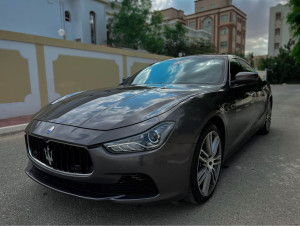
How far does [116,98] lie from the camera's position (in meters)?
2.45

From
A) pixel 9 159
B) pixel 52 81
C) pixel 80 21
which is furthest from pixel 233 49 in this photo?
pixel 9 159

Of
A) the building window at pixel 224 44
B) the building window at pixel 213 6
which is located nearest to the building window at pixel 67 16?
the building window at pixel 224 44

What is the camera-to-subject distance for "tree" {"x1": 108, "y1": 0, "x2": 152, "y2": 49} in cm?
2030

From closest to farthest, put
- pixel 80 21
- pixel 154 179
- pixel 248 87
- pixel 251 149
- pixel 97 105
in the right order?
pixel 154 179, pixel 97 105, pixel 248 87, pixel 251 149, pixel 80 21

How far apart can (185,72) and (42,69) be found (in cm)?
714

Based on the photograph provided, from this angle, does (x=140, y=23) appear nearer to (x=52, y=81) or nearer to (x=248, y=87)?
(x=52, y=81)

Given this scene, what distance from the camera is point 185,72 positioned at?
327 centimetres

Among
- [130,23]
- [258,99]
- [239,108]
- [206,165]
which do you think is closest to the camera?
[206,165]

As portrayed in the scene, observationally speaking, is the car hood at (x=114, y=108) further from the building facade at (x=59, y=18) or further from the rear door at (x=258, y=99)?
the building facade at (x=59, y=18)

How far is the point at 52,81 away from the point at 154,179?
27.7 feet

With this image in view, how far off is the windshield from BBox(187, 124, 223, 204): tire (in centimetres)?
83

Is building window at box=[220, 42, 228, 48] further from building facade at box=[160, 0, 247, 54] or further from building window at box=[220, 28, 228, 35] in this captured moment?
building window at box=[220, 28, 228, 35]

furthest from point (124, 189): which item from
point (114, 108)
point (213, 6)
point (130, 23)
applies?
point (213, 6)

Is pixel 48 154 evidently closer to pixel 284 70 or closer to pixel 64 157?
pixel 64 157
